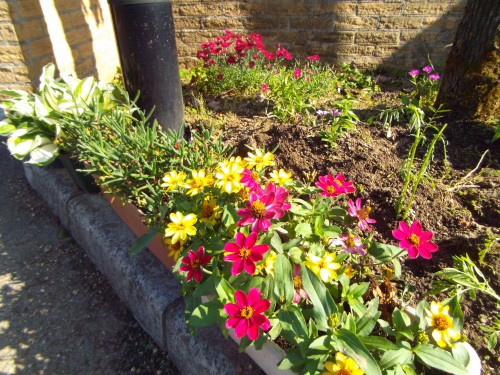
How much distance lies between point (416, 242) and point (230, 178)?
2.28 feet

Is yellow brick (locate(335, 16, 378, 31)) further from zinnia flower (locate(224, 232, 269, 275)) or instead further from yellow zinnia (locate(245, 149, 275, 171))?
zinnia flower (locate(224, 232, 269, 275))

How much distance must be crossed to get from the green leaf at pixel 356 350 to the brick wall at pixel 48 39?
301 cm

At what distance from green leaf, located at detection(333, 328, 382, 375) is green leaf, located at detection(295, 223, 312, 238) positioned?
39 centimetres

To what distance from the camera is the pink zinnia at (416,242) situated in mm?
1140

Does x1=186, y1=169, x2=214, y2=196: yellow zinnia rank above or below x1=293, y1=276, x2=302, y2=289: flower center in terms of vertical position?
above

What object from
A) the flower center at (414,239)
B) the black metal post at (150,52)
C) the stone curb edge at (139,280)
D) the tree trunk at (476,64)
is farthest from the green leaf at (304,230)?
the tree trunk at (476,64)

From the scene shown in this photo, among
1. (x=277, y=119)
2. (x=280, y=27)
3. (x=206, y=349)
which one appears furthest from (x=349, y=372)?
(x=280, y=27)

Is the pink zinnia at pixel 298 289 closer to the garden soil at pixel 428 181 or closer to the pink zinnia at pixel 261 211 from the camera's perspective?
the pink zinnia at pixel 261 211

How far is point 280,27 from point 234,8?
1.84 feet

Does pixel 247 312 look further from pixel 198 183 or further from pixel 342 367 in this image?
pixel 198 183

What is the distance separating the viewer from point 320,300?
1.09m

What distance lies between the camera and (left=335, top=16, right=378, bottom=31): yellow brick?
3.88 meters

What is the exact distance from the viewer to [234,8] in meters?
4.04

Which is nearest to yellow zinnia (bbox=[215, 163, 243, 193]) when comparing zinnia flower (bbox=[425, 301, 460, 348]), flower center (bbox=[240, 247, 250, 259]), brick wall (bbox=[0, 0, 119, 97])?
flower center (bbox=[240, 247, 250, 259])
